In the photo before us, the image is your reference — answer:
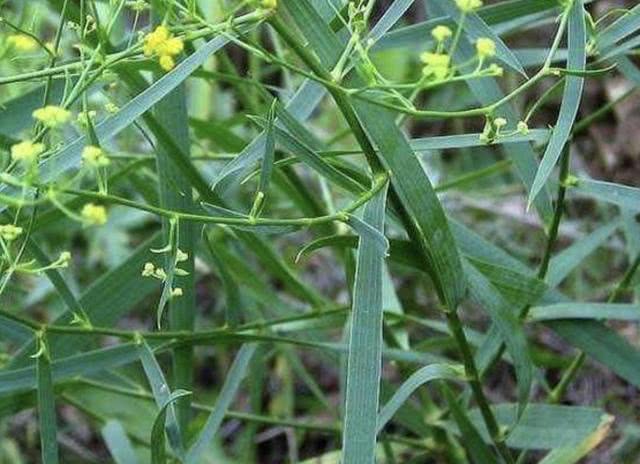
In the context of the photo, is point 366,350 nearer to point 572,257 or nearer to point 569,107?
point 569,107

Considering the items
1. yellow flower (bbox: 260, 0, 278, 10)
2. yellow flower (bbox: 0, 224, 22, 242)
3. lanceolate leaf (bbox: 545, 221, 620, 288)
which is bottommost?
yellow flower (bbox: 0, 224, 22, 242)

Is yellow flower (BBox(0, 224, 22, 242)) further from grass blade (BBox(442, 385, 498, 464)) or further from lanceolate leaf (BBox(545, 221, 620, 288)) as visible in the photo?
lanceolate leaf (BBox(545, 221, 620, 288))

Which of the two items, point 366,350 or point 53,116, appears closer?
point 53,116

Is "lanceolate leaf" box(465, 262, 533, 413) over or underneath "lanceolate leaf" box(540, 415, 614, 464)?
over

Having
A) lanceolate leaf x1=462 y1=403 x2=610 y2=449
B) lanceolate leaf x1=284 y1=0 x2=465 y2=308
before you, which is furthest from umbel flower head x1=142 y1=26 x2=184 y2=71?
lanceolate leaf x1=462 y1=403 x2=610 y2=449

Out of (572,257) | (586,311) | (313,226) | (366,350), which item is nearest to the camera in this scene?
(366,350)

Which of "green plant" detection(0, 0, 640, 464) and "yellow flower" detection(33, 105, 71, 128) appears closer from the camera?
"yellow flower" detection(33, 105, 71, 128)

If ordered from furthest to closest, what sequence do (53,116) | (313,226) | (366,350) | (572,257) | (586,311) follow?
(572,257)
(586,311)
(313,226)
(366,350)
(53,116)

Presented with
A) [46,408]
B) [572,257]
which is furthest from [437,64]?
[572,257]

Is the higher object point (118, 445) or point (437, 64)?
point (437, 64)
